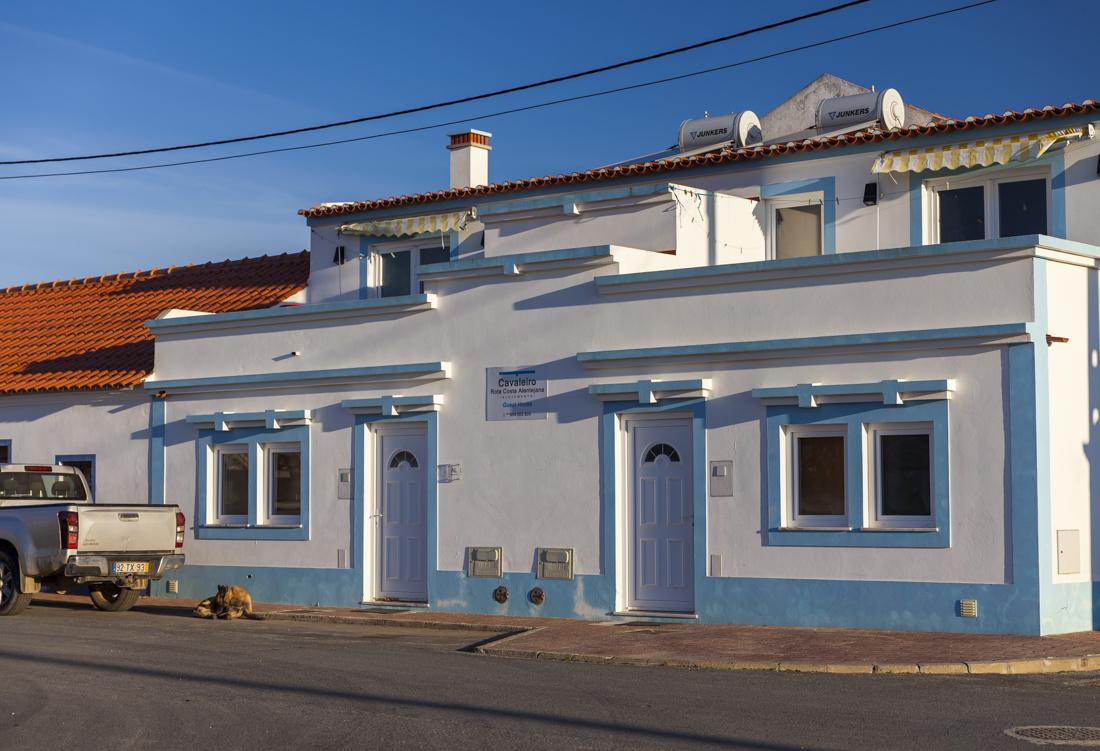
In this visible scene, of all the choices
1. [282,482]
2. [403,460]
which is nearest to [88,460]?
[282,482]

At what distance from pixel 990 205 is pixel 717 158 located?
12.6ft

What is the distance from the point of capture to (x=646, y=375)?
48.1ft

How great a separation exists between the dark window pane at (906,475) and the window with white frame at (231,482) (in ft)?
31.0

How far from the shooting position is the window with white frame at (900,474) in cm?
1307

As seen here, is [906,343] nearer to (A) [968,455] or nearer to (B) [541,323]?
(A) [968,455]

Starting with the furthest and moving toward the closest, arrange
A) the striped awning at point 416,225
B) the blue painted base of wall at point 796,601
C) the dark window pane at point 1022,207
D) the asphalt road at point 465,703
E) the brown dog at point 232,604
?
the striped awning at point 416,225 → the brown dog at point 232,604 → the dark window pane at point 1022,207 → the blue painted base of wall at point 796,601 → the asphalt road at point 465,703

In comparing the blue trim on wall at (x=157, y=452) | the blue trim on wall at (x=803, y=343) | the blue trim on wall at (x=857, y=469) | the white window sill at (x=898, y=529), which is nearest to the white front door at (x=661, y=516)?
the blue trim on wall at (x=803, y=343)

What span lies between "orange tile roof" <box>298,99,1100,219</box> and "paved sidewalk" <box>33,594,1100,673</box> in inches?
250

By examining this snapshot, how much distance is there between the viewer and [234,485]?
59.6 feet

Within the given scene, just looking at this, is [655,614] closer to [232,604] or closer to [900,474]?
[900,474]

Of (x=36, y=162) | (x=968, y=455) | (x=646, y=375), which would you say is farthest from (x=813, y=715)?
(x=36, y=162)

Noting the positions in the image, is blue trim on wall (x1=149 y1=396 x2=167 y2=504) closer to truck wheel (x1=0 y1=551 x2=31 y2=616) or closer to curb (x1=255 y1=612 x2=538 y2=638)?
truck wheel (x1=0 y1=551 x2=31 y2=616)

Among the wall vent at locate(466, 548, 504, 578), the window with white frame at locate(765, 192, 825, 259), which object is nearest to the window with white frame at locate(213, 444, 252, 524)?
the wall vent at locate(466, 548, 504, 578)

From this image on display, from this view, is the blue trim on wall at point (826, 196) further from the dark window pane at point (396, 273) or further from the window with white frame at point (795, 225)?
the dark window pane at point (396, 273)
